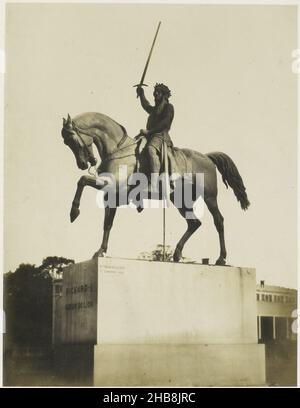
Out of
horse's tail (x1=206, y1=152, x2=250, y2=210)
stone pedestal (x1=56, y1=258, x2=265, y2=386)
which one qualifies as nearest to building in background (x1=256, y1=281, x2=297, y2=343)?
stone pedestal (x1=56, y1=258, x2=265, y2=386)

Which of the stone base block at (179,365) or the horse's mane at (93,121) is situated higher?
the horse's mane at (93,121)

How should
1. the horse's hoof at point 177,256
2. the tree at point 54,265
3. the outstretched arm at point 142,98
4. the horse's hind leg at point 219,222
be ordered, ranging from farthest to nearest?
the horse's hind leg at point 219,222 < the horse's hoof at point 177,256 < the outstretched arm at point 142,98 < the tree at point 54,265

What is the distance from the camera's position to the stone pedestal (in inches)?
575

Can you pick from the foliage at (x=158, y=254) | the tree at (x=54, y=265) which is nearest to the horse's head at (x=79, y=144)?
the tree at (x=54, y=265)

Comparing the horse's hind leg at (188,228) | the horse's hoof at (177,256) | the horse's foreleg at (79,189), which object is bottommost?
the horse's hoof at (177,256)

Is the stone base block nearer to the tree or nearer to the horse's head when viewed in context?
the tree

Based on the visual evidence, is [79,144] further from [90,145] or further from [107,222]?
[107,222]

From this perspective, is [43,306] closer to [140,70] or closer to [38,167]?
[38,167]

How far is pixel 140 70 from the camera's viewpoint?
1572 centimetres

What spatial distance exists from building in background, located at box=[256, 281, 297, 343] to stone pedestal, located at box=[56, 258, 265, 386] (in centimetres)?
30

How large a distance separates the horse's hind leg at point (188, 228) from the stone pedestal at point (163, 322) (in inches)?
13.9

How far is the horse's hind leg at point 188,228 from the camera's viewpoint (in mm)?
15862

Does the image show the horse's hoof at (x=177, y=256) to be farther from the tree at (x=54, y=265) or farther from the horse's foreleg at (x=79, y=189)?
the horse's foreleg at (x=79, y=189)
